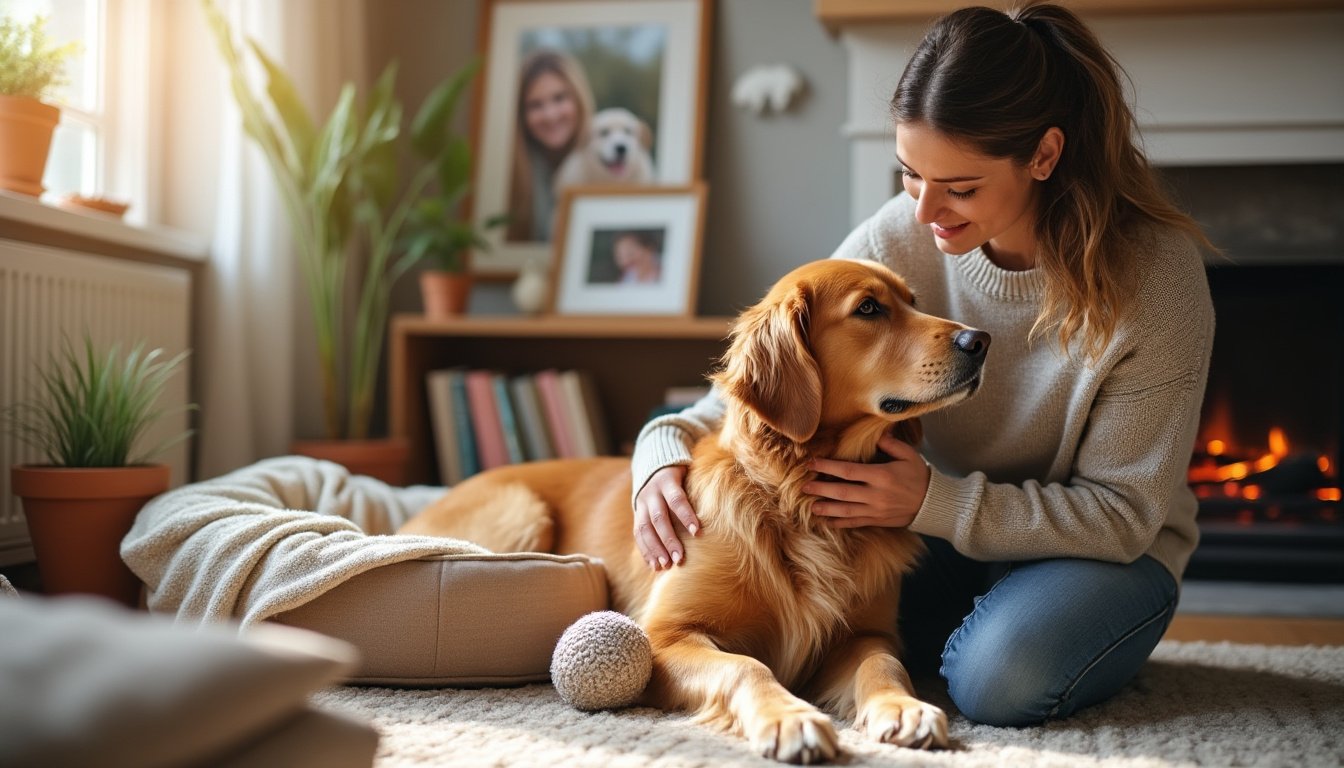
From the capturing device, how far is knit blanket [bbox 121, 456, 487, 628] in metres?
1.71

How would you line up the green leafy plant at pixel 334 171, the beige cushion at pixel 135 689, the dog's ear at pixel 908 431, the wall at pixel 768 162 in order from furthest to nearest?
the wall at pixel 768 162
the green leafy plant at pixel 334 171
the dog's ear at pixel 908 431
the beige cushion at pixel 135 689

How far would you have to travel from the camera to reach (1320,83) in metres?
3.11

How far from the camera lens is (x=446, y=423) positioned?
342cm

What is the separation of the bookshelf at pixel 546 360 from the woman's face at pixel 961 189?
1.60 m

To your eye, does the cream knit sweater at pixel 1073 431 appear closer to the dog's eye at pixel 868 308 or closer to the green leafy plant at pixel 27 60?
the dog's eye at pixel 868 308

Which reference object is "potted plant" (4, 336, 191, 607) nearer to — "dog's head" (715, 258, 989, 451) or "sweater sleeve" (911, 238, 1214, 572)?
"dog's head" (715, 258, 989, 451)

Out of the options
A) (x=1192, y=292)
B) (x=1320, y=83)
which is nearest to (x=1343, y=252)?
(x=1320, y=83)

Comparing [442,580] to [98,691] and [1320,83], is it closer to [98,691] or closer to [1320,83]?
[98,691]

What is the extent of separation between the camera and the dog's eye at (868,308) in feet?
5.61

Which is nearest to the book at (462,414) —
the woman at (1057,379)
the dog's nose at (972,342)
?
the woman at (1057,379)

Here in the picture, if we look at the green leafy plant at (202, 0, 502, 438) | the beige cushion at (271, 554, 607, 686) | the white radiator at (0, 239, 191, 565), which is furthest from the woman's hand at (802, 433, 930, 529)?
the green leafy plant at (202, 0, 502, 438)

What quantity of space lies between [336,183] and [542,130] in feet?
3.00

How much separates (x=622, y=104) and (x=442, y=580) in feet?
7.46

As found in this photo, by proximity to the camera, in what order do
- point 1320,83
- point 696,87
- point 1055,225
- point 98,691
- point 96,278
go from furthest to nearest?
Result: point 696,87
point 1320,83
point 96,278
point 1055,225
point 98,691
